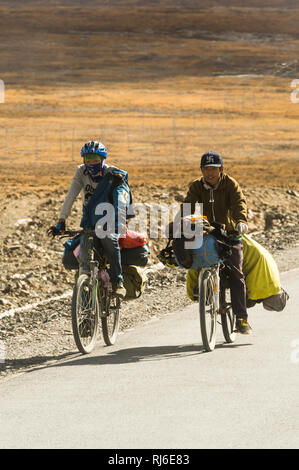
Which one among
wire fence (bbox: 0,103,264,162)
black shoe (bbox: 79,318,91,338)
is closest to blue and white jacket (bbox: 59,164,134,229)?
black shoe (bbox: 79,318,91,338)

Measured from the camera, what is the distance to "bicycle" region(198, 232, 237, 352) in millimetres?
9133

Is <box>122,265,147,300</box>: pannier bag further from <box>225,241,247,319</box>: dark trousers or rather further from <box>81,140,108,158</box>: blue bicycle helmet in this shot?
<box>81,140,108,158</box>: blue bicycle helmet

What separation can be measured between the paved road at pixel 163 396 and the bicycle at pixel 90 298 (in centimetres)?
27

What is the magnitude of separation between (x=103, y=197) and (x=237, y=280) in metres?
1.60

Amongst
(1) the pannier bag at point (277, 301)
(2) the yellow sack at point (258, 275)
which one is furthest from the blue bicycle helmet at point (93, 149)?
(1) the pannier bag at point (277, 301)

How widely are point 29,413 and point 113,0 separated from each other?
3939 inches

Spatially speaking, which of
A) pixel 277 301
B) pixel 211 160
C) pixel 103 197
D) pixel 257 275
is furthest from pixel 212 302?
pixel 103 197

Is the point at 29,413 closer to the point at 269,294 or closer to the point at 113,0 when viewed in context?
the point at 269,294

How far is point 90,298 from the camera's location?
9406mm

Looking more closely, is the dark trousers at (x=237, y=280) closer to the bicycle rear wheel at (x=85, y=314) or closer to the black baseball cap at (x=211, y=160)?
the black baseball cap at (x=211, y=160)

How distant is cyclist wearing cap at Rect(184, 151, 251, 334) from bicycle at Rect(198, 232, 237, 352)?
0.13m

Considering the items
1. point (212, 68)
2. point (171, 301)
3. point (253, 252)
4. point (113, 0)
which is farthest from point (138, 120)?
point (113, 0)

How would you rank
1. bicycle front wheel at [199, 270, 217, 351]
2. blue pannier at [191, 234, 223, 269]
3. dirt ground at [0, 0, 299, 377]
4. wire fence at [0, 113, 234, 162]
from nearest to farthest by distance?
1. bicycle front wheel at [199, 270, 217, 351]
2. blue pannier at [191, 234, 223, 269]
3. dirt ground at [0, 0, 299, 377]
4. wire fence at [0, 113, 234, 162]

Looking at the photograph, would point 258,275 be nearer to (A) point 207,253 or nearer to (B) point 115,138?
(A) point 207,253
